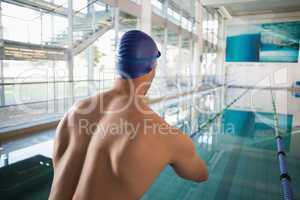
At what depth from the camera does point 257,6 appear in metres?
12.1

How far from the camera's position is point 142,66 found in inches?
25.8

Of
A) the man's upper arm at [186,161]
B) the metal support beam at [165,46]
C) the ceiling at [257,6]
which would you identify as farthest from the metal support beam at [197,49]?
the man's upper arm at [186,161]

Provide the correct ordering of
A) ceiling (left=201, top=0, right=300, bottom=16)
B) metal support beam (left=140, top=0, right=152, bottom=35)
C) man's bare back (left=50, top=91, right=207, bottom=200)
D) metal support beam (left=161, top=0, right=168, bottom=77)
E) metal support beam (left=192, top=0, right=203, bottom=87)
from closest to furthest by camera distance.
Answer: man's bare back (left=50, top=91, right=207, bottom=200)
metal support beam (left=140, top=0, right=152, bottom=35)
metal support beam (left=161, top=0, right=168, bottom=77)
ceiling (left=201, top=0, right=300, bottom=16)
metal support beam (left=192, top=0, right=203, bottom=87)

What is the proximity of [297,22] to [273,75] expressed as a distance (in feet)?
9.80

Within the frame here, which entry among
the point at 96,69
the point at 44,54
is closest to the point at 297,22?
the point at 96,69

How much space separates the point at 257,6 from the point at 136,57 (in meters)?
13.5

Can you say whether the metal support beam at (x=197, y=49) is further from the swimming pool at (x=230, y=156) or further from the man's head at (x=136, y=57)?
the man's head at (x=136, y=57)

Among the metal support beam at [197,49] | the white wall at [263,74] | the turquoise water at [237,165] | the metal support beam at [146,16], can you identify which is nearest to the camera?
the turquoise water at [237,165]

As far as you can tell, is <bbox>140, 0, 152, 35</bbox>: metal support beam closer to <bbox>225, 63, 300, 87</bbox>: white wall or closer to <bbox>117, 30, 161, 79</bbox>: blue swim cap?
<bbox>117, 30, 161, 79</bbox>: blue swim cap

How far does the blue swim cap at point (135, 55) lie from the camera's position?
64 centimetres

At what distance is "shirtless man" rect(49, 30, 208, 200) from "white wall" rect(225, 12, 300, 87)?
14.6m

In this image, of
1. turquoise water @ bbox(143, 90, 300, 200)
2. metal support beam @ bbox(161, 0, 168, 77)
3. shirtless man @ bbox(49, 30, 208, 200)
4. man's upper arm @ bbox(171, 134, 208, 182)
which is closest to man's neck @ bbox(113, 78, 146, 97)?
shirtless man @ bbox(49, 30, 208, 200)

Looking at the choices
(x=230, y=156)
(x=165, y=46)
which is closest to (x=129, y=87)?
(x=230, y=156)

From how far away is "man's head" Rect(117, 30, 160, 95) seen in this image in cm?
64
